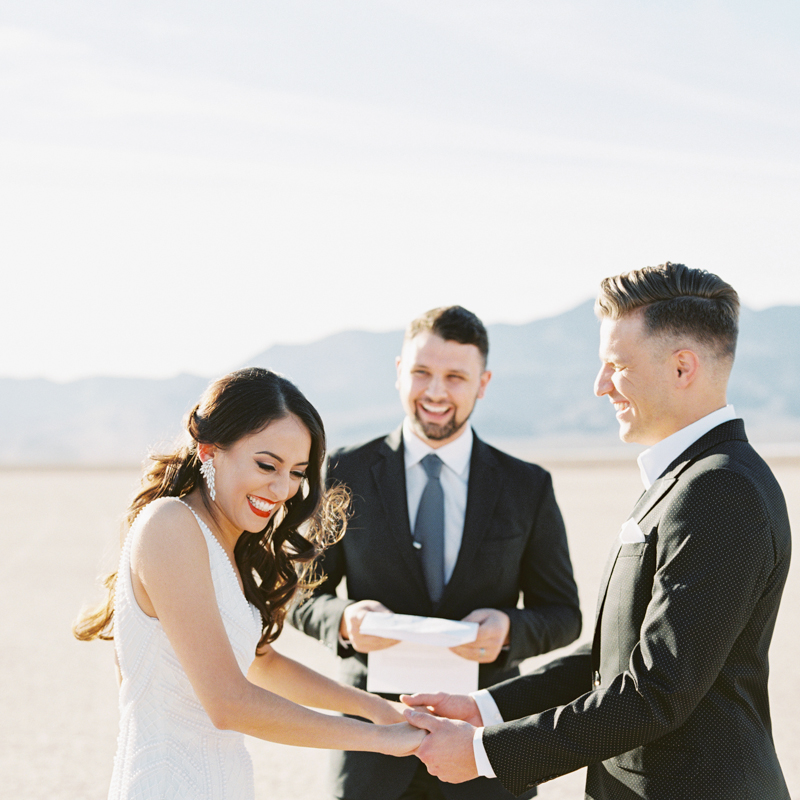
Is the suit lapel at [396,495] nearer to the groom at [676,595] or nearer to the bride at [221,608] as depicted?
the bride at [221,608]

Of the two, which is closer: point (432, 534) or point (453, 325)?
point (432, 534)

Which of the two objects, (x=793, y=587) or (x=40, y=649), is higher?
(x=793, y=587)

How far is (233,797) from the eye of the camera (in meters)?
3.12

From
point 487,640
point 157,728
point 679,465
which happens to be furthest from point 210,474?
point 679,465

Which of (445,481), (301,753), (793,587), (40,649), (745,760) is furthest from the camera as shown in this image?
(793,587)

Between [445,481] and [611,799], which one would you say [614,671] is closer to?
[611,799]

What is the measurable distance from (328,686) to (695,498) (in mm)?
1772

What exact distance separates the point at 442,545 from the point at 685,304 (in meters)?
1.69

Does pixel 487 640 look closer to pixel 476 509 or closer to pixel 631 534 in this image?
pixel 476 509

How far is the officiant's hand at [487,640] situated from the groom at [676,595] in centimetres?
50

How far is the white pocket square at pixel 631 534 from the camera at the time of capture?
119 inches

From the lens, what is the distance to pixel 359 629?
3.94 meters

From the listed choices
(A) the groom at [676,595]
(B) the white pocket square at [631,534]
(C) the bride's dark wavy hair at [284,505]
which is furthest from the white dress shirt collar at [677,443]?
(C) the bride's dark wavy hair at [284,505]

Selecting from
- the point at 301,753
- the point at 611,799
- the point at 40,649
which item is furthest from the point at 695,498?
the point at 40,649
